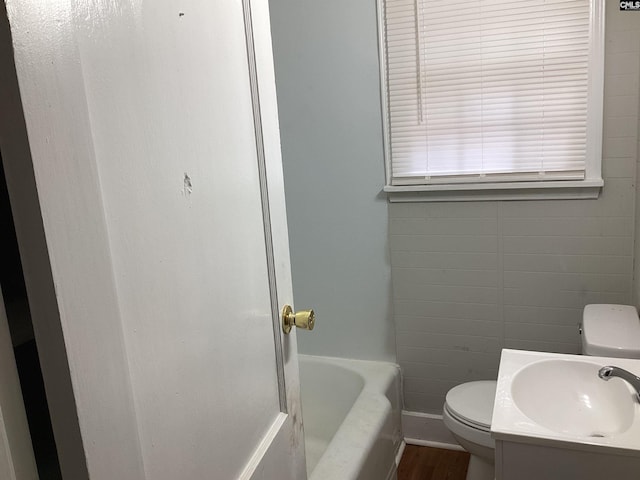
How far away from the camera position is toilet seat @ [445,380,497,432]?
78.7 inches

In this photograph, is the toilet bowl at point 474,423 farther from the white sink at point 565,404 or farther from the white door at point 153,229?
the white door at point 153,229

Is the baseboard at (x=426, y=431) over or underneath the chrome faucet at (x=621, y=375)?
underneath

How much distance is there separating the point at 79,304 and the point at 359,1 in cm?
204

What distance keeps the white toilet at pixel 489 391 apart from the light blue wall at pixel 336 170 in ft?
1.68

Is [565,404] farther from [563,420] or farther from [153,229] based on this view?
[153,229]

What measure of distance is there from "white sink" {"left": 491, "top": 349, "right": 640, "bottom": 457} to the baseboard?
1065mm

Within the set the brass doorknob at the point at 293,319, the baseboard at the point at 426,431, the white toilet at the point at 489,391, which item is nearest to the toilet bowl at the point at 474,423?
the white toilet at the point at 489,391

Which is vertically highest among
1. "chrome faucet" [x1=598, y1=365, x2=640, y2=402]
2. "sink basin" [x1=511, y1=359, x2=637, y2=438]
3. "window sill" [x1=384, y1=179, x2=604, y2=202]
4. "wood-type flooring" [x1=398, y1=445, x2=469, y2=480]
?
"window sill" [x1=384, y1=179, x2=604, y2=202]

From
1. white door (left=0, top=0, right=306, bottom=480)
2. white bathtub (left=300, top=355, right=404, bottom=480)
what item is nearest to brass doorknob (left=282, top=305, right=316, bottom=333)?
white door (left=0, top=0, right=306, bottom=480)

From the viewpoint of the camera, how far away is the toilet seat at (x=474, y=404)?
6.56ft

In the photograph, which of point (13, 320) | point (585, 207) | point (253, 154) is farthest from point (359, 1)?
point (13, 320)

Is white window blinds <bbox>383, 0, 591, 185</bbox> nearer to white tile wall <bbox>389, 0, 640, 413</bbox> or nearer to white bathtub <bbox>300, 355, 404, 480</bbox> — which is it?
white tile wall <bbox>389, 0, 640, 413</bbox>

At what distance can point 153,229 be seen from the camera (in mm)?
711

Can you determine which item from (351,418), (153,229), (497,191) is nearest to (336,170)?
(497,191)
